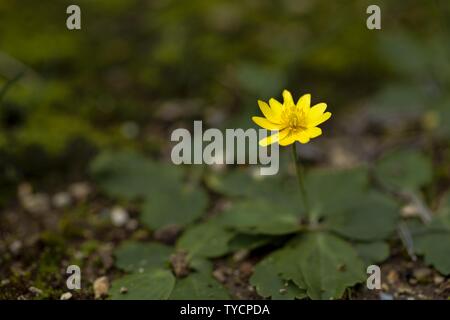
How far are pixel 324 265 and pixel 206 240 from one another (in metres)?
0.44

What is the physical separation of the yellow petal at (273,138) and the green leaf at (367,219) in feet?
1.45

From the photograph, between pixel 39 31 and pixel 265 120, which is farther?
pixel 39 31

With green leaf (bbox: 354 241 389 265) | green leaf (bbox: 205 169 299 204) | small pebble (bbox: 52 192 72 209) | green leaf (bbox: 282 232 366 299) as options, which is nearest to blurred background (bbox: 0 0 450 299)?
small pebble (bbox: 52 192 72 209)

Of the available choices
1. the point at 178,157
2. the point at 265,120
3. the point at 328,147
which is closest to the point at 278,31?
the point at 328,147

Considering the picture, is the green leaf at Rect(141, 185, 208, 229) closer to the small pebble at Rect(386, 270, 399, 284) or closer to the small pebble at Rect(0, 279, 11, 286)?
the small pebble at Rect(0, 279, 11, 286)

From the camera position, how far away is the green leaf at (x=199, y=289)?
6.39 ft

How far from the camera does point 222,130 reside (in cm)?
281

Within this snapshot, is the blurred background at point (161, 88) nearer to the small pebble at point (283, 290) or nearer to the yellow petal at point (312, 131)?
the small pebble at point (283, 290)

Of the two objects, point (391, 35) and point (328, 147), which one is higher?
point (391, 35)

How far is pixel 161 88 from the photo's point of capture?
3.18 metres

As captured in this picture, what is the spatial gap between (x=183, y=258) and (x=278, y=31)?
6.08 feet

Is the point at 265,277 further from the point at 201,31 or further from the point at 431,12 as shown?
the point at 431,12

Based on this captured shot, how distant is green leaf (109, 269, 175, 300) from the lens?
1.94m

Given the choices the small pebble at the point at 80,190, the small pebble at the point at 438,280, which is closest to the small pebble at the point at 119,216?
the small pebble at the point at 80,190
